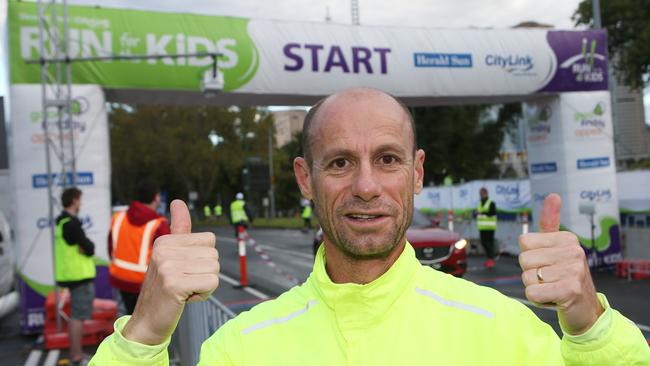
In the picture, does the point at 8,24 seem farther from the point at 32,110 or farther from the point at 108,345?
the point at 108,345

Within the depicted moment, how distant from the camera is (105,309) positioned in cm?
840

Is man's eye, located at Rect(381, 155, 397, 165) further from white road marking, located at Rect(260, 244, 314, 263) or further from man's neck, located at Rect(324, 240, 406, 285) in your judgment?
white road marking, located at Rect(260, 244, 314, 263)

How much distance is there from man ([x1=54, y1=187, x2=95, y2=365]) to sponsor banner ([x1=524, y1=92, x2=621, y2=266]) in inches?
364

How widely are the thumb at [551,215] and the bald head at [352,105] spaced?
0.44 metres

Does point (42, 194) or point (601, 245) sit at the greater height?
point (42, 194)

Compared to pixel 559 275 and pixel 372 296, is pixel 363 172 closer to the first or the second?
pixel 372 296

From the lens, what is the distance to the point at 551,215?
1.61m

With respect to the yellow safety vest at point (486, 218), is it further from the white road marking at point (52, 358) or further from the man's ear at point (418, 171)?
the man's ear at point (418, 171)

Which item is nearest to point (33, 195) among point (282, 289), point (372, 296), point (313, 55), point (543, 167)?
point (282, 289)

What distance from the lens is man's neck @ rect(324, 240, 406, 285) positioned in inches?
70.9

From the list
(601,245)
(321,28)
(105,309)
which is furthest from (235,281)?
(601,245)

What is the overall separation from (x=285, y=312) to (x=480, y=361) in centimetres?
57

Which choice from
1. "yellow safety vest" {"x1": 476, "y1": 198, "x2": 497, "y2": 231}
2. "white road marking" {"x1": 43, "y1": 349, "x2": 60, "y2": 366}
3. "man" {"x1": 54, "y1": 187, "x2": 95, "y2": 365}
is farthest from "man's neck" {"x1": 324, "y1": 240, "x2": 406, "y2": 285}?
"yellow safety vest" {"x1": 476, "y1": 198, "x2": 497, "y2": 231}

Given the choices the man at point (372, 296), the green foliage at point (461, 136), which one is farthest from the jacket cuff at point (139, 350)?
the green foliage at point (461, 136)
